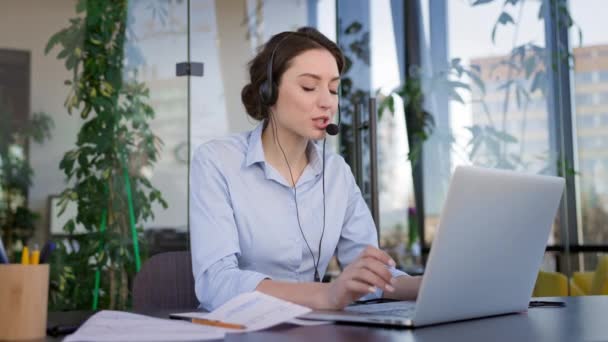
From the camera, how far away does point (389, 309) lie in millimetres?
1477

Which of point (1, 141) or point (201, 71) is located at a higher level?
point (201, 71)

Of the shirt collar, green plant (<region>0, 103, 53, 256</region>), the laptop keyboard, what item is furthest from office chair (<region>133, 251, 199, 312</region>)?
green plant (<region>0, 103, 53, 256</region>)

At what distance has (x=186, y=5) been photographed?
4.02m

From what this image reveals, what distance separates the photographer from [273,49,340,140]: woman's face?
204cm

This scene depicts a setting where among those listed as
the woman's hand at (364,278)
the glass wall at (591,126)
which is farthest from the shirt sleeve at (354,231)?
the glass wall at (591,126)

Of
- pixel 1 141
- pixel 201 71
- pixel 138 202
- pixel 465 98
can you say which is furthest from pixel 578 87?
pixel 1 141

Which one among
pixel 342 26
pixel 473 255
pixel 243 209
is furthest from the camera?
pixel 342 26

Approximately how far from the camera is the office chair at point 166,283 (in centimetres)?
202

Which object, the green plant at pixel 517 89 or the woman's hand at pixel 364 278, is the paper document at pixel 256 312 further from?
the green plant at pixel 517 89

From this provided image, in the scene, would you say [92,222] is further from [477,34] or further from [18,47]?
[477,34]

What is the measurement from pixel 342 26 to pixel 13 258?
2240 mm

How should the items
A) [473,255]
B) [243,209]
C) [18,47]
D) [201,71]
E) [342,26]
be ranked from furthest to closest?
[342,26] < [18,47] < [201,71] < [243,209] < [473,255]

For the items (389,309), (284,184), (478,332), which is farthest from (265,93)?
(478,332)

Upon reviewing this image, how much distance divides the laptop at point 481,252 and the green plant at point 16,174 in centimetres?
296
